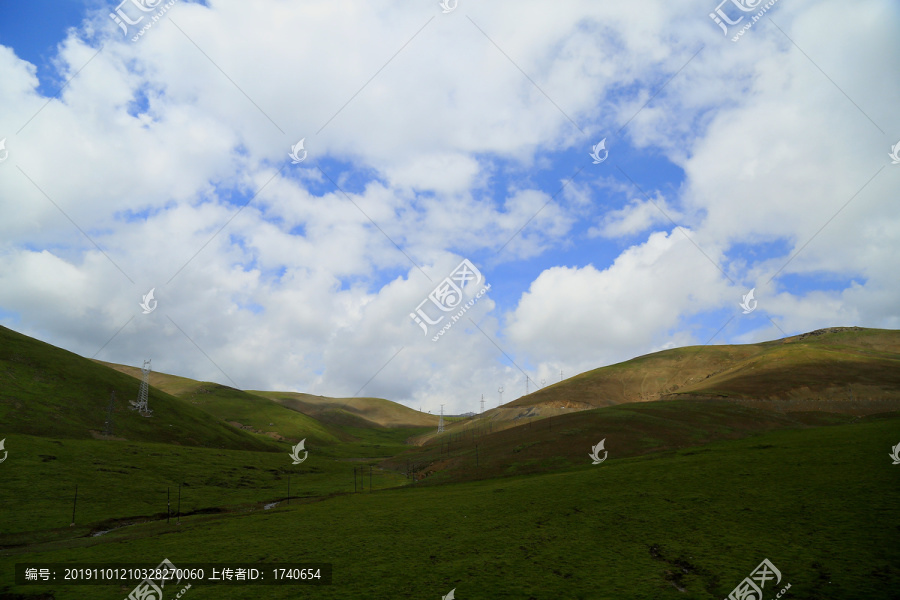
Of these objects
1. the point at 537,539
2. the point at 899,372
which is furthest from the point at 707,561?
the point at 899,372

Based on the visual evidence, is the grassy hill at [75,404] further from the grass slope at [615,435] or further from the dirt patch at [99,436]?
the grass slope at [615,435]

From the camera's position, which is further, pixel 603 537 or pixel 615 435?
pixel 615 435

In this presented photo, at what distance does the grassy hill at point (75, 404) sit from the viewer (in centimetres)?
9456

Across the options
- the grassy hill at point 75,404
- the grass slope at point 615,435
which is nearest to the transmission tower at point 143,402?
the grassy hill at point 75,404

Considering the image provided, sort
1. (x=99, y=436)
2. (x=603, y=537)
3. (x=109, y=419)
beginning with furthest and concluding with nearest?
(x=109, y=419)
(x=99, y=436)
(x=603, y=537)

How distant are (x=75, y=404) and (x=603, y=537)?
130m

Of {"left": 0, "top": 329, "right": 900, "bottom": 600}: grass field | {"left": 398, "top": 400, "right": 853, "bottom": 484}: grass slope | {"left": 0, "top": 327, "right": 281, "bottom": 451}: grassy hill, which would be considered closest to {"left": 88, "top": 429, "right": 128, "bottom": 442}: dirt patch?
{"left": 0, "top": 327, "right": 281, "bottom": 451}: grassy hill

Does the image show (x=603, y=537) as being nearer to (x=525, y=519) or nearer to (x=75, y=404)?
(x=525, y=519)

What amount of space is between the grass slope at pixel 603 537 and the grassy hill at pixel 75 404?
226ft

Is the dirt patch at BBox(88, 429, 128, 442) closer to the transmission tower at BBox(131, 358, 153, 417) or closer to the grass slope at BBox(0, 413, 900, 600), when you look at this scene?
the transmission tower at BBox(131, 358, 153, 417)

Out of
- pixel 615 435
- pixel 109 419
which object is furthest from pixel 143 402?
pixel 615 435

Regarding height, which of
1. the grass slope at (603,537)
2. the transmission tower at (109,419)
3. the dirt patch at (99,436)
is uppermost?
the transmission tower at (109,419)

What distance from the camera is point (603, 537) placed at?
34375 mm

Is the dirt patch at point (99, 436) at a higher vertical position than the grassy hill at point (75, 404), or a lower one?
lower
